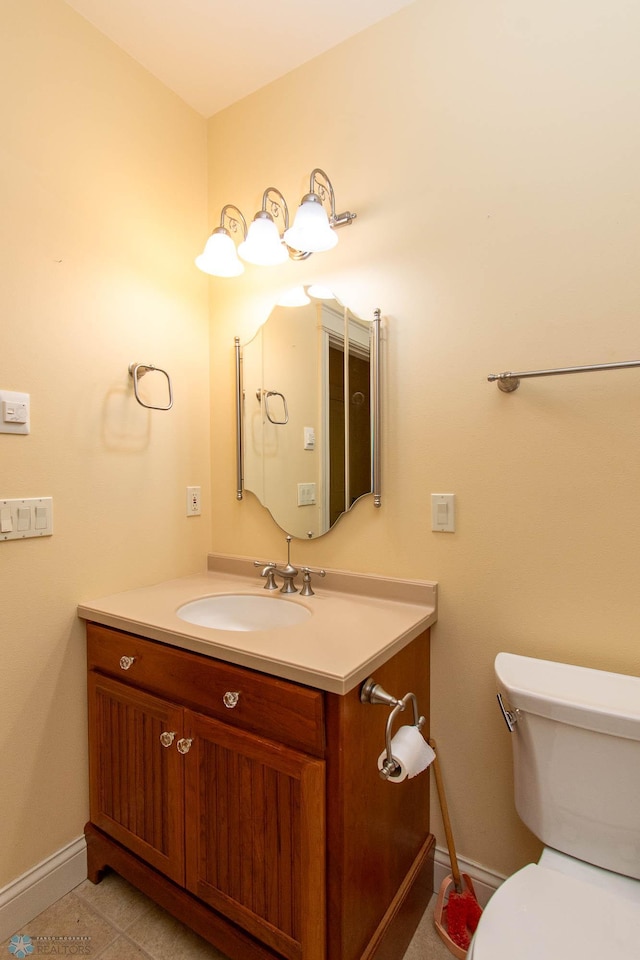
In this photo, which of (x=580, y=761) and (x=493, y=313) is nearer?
(x=580, y=761)

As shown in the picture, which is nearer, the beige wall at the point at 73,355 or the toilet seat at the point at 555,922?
the toilet seat at the point at 555,922

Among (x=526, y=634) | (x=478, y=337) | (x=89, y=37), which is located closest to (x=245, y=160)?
(x=89, y=37)

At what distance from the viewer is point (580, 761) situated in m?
1.00

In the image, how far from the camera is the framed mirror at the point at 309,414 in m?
1.53

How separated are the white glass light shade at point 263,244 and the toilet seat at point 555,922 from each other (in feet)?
5.73

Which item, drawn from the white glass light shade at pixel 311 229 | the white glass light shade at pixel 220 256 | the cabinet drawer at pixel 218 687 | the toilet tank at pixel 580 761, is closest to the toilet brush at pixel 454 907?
the toilet tank at pixel 580 761

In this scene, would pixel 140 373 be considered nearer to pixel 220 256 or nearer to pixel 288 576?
pixel 220 256

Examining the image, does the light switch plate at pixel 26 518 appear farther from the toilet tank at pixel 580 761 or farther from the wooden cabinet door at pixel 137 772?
the toilet tank at pixel 580 761

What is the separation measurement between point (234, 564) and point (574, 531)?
1.18 m

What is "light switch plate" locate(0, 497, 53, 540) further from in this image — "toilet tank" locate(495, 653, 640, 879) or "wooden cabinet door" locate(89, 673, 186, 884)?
Result: "toilet tank" locate(495, 653, 640, 879)

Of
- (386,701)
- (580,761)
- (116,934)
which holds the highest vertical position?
(386,701)

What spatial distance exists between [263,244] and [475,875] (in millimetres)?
1988

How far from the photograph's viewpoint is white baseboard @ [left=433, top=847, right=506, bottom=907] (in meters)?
1.31

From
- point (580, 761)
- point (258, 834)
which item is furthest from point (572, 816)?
point (258, 834)
